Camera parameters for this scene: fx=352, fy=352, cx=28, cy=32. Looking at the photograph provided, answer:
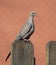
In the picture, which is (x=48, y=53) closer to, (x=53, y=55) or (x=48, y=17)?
(x=53, y=55)

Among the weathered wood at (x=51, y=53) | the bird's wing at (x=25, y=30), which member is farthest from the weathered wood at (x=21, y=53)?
the bird's wing at (x=25, y=30)

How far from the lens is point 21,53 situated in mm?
2072

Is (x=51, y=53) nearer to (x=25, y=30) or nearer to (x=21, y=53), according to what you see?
(x=21, y=53)

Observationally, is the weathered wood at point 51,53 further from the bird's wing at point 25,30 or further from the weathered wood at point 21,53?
the bird's wing at point 25,30

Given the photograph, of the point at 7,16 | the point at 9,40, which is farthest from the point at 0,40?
the point at 7,16

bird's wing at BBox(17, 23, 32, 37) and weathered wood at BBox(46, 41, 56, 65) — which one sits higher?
bird's wing at BBox(17, 23, 32, 37)

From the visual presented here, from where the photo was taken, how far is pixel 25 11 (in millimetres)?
7309

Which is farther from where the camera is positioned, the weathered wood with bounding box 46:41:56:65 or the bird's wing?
the bird's wing

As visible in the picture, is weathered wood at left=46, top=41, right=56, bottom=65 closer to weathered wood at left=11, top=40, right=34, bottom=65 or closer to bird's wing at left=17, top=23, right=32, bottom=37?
weathered wood at left=11, top=40, right=34, bottom=65

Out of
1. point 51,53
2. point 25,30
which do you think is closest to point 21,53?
point 51,53

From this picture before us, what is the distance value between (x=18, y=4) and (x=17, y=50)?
5383 mm

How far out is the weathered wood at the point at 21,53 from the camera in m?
2.05

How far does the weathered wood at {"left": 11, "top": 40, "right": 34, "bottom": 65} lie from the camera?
205cm

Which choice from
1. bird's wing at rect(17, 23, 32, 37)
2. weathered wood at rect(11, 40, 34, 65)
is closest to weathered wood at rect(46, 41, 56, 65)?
weathered wood at rect(11, 40, 34, 65)
